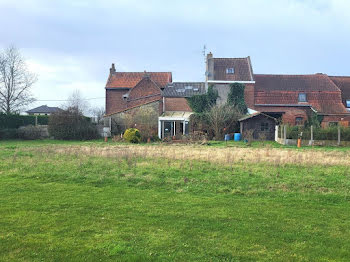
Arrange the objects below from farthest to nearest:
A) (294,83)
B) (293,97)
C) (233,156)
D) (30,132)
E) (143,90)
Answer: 1. (143,90)
2. (294,83)
3. (293,97)
4. (30,132)
5. (233,156)

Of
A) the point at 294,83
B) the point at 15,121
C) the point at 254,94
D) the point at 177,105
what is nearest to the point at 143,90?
the point at 177,105

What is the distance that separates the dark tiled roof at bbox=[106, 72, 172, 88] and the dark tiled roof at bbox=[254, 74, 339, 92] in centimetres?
1215

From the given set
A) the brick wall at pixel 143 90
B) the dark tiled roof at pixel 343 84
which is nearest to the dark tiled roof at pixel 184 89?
the brick wall at pixel 143 90

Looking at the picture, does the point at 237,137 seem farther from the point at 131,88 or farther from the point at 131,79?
the point at 131,79

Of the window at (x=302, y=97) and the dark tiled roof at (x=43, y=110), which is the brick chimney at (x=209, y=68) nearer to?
the window at (x=302, y=97)

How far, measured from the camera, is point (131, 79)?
43.7 m

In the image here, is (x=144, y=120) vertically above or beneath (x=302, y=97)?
beneath

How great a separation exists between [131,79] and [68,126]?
15.4m

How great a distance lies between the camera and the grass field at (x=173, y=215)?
4.02 m

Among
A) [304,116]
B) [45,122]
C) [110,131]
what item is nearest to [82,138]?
[110,131]

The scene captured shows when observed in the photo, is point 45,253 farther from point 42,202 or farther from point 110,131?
point 110,131

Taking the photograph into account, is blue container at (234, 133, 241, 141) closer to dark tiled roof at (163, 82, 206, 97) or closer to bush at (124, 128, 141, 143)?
dark tiled roof at (163, 82, 206, 97)

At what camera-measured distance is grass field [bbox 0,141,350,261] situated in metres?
4.02

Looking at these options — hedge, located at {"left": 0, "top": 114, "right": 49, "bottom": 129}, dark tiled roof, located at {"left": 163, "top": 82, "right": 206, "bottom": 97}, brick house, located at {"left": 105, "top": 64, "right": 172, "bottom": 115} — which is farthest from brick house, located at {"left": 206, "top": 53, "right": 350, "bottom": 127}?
hedge, located at {"left": 0, "top": 114, "right": 49, "bottom": 129}
